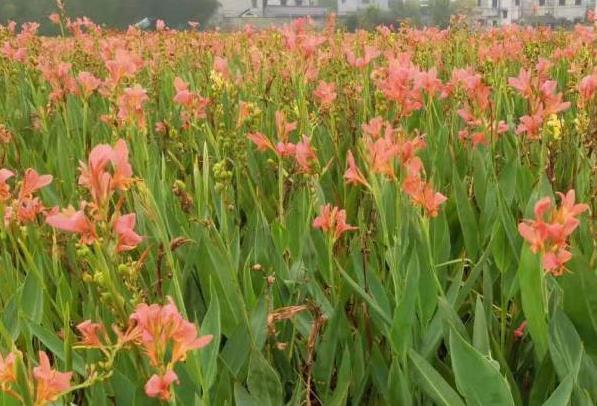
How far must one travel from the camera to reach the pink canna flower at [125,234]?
0.70 meters

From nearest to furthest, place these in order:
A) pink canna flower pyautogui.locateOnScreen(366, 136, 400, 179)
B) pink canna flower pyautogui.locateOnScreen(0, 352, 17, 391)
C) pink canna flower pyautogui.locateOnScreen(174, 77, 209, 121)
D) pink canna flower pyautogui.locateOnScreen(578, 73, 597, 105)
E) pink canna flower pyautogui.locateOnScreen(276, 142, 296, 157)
Answer: pink canna flower pyautogui.locateOnScreen(0, 352, 17, 391) → pink canna flower pyautogui.locateOnScreen(366, 136, 400, 179) → pink canna flower pyautogui.locateOnScreen(276, 142, 296, 157) → pink canna flower pyautogui.locateOnScreen(578, 73, 597, 105) → pink canna flower pyautogui.locateOnScreen(174, 77, 209, 121)

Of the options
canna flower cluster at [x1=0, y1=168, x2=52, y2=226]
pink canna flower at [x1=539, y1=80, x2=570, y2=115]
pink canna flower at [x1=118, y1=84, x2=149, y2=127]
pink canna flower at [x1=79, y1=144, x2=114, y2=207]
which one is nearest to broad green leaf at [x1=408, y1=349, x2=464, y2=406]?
pink canna flower at [x1=79, y1=144, x2=114, y2=207]

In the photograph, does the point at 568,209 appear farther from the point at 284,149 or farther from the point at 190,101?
the point at 190,101

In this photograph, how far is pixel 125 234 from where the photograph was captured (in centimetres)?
71

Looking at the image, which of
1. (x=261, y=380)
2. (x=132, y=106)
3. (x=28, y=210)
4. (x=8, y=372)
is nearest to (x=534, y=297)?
(x=261, y=380)

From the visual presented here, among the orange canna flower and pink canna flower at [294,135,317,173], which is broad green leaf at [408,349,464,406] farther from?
pink canna flower at [294,135,317,173]

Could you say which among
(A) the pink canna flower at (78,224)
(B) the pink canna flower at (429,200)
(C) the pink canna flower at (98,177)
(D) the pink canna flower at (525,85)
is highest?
(C) the pink canna flower at (98,177)

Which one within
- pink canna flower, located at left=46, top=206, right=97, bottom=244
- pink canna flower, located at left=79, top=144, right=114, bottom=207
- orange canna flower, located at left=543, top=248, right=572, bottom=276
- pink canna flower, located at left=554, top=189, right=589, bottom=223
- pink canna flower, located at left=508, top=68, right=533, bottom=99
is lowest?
orange canna flower, located at left=543, top=248, right=572, bottom=276

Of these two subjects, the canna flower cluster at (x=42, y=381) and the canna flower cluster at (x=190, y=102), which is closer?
the canna flower cluster at (x=42, y=381)

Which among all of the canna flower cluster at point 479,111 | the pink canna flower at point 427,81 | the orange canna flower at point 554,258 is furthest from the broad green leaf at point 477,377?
the pink canna flower at point 427,81

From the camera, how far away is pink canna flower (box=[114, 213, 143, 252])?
70cm

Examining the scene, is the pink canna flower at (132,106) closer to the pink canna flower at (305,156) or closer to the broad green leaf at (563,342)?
the pink canna flower at (305,156)

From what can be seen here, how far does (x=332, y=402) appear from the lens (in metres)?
0.72

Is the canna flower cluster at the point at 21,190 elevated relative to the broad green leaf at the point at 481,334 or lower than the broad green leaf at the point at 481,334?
elevated
